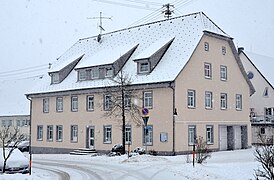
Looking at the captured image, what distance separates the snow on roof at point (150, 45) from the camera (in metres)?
34.5

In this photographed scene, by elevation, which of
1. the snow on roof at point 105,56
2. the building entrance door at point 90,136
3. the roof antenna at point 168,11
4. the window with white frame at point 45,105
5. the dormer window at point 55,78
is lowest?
the building entrance door at point 90,136

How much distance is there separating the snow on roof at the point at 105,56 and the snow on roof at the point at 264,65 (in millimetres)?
19156

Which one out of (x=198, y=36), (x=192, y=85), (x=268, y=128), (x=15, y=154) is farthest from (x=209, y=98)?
(x=15, y=154)

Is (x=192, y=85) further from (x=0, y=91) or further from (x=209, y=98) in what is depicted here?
(x=0, y=91)

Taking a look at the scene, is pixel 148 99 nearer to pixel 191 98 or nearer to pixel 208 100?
pixel 191 98

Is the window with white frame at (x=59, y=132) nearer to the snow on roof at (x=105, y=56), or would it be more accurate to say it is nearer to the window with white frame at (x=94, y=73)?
the snow on roof at (x=105, y=56)

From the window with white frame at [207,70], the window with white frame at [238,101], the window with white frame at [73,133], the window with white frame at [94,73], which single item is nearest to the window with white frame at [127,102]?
the window with white frame at [94,73]

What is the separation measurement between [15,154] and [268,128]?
1281 inches

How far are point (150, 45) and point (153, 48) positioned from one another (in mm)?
1995

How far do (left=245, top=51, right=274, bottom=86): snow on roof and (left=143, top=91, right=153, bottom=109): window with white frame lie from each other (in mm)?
20883

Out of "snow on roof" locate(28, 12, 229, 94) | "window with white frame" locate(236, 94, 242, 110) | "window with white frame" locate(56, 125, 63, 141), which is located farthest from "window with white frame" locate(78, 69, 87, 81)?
"window with white frame" locate(236, 94, 242, 110)

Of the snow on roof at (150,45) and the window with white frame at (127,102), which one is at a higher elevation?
the snow on roof at (150,45)

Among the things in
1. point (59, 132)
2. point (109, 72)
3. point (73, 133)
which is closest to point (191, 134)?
point (109, 72)

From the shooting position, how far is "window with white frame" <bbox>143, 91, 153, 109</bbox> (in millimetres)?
34656
